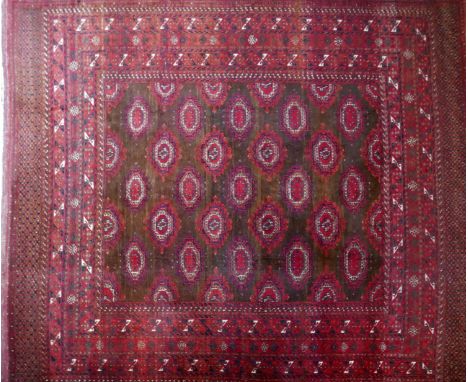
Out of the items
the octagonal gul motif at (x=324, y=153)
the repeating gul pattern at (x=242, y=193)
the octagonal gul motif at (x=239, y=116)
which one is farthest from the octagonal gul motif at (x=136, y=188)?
the octagonal gul motif at (x=324, y=153)

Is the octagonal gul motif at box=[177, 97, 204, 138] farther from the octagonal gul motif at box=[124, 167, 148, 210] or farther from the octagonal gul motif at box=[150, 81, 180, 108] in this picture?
the octagonal gul motif at box=[124, 167, 148, 210]

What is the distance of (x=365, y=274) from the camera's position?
1401mm

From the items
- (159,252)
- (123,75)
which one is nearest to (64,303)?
(159,252)

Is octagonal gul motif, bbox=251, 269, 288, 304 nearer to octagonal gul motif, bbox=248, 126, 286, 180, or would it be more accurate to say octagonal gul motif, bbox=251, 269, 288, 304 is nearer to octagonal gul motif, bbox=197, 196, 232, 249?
octagonal gul motif, bbox=197, 196, 232, 249

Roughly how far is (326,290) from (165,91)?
90 centimetres

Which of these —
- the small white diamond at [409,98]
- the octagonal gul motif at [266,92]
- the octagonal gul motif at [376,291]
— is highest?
the octagonal gul motif at [266,92]

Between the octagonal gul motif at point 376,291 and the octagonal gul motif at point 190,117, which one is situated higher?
the octagonal gul motif at point 190,117

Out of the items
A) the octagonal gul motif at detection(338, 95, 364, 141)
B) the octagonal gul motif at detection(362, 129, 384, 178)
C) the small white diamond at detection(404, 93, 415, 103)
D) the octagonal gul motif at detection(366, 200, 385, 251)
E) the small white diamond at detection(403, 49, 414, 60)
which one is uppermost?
the small white diamond at detection(403, 49, 414, 60)

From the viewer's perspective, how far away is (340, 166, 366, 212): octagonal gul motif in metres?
1.41

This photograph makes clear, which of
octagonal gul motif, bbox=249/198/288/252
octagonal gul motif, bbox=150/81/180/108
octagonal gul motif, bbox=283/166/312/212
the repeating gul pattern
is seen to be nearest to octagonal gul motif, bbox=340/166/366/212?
the repeating gul pattern

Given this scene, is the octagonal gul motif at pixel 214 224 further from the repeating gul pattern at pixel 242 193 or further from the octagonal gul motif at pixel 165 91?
the octagonal gul motif at pixel 165 91

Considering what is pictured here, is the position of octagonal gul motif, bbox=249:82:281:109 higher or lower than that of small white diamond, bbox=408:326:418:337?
higher

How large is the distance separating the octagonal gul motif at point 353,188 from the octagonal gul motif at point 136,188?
695mm

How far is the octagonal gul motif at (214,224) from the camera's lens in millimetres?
1399
